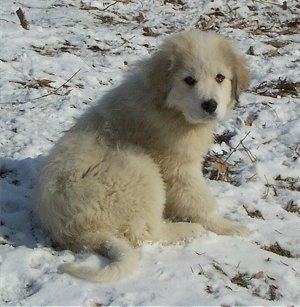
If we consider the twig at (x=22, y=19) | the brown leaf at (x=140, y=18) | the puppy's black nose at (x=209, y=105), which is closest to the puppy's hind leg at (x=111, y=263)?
the puppy's black nose at (x=209, y=105)

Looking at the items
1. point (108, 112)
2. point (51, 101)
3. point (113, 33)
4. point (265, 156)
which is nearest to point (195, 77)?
point (108, 112)

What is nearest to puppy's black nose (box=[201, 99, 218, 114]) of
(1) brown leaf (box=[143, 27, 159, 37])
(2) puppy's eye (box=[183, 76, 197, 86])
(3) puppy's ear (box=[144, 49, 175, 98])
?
(2) puppy's eye (box=[183, 76, 197, 86])

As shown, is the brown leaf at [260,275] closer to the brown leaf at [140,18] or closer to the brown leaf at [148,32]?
the brown leaf at [148,32]

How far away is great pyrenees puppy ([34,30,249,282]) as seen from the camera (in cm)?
418

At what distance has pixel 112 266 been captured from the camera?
383 centimetres

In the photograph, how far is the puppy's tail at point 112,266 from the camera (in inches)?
148

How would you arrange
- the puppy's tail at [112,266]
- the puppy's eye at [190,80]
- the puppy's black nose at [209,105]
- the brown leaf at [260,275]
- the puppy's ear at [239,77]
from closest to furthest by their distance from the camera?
1. the puppy's tail at [112,266]
2. the brown leaf at [260,275]
3. the puppy's black nose at [209,105]
4. the puppy's eye at [190,80]
5. the puppy's ear at [239,77]

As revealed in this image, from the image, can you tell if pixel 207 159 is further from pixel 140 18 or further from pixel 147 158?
pixel 140 18

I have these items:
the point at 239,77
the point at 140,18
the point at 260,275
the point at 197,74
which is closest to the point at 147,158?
the point at 197,74

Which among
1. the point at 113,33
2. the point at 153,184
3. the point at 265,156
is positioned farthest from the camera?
the point at 113,33

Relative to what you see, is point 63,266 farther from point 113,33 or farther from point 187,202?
point 113,33

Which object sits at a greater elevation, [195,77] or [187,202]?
[195,77]

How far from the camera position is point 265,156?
5926 millimetres

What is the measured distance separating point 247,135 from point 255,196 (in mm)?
1157
